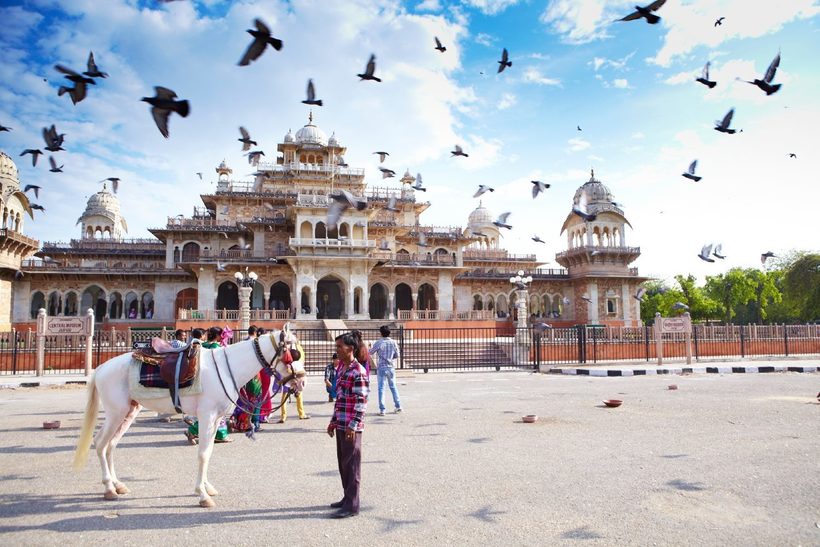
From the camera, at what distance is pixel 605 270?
125 feet

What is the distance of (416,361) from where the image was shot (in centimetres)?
1828

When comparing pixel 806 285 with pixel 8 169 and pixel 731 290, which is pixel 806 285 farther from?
pixel 8 169

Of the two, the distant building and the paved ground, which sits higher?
the distant building

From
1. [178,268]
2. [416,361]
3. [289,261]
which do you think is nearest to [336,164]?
[289,261]

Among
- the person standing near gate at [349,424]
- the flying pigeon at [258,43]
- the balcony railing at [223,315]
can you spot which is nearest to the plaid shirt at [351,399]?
the person standing near gate at [349,424]

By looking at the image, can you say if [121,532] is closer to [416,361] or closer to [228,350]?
[228,350]

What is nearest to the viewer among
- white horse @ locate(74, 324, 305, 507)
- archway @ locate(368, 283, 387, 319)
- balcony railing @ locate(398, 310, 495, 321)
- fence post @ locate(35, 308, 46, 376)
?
white horse @ locate(74, 324, 305, 507)

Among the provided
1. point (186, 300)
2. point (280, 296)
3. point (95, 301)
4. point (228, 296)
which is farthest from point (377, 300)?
point (95, 301)

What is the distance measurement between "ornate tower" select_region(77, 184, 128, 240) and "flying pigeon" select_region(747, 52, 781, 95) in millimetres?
46538

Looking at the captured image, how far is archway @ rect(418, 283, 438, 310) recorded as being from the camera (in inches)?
1483

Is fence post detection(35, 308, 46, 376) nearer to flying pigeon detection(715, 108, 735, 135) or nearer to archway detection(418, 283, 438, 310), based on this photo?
flying pigeon detection(715, 108, 735, 135)

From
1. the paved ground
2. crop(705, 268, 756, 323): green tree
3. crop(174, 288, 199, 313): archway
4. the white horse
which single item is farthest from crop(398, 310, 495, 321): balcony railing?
crop(705, 268, 756, 323): green tree

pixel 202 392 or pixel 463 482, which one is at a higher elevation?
pixel 202 392

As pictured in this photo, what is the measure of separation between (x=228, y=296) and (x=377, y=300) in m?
10.8
